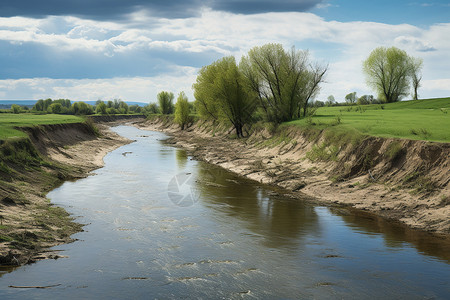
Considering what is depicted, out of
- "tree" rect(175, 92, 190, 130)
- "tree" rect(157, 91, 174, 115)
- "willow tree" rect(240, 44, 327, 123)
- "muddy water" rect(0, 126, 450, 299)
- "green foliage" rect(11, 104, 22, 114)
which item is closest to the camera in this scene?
"muddy water" rect(0, 126, 450, 299)

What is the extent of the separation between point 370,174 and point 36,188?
17842 millimetres

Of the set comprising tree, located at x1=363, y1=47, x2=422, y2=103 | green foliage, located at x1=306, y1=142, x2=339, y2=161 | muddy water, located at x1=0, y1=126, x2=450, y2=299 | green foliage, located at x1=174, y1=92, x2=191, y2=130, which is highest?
tree, located at x1=363, y1=47, x2=422, y2=103

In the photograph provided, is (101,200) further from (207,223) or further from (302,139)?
Result: (302,139)

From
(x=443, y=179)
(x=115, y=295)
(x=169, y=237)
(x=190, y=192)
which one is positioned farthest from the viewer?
(x=190, y=192)

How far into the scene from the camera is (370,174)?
20391 mm

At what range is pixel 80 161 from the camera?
106 ft

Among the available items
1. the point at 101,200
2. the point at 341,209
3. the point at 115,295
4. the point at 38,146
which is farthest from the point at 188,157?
the point at 115,295

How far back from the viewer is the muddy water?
9.73 m

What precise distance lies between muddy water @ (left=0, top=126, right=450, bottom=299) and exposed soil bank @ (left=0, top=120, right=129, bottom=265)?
676 mm

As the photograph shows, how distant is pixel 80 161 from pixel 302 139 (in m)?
19.0

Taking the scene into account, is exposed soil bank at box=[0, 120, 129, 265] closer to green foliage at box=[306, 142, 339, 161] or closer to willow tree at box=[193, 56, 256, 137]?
green foliage at box=[306, 142, 339, 161]

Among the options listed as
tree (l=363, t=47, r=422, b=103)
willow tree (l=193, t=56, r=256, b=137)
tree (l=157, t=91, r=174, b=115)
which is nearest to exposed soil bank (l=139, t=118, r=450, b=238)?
willow tree (l=193, t=56, r=256, b=137)

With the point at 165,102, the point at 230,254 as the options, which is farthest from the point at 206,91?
the point at 165,102

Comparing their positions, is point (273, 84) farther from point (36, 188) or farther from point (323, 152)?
point (36, 188)
